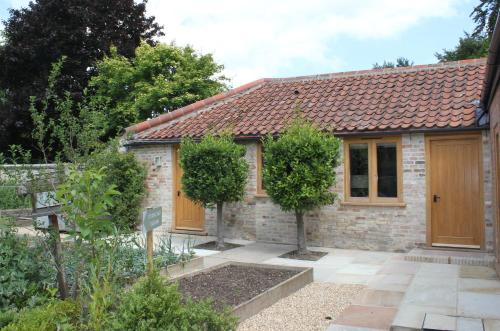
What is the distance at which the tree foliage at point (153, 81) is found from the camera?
1994cm

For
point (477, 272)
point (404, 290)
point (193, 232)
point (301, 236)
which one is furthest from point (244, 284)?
point (193, 232)

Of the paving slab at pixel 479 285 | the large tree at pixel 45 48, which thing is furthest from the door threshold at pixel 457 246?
the large tree at pixel 45 48

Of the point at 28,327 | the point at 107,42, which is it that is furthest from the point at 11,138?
the point at 28,327

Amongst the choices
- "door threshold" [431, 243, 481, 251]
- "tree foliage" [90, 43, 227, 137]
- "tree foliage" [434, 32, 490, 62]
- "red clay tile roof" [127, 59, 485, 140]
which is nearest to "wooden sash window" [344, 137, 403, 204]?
"red clay tile roof" [127, 59, 485, 140]

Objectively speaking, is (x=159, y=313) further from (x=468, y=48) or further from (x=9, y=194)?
(x=468, y=48)

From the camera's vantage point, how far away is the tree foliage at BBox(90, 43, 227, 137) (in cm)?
1994

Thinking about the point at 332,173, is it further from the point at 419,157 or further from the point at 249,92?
the point at 249,92

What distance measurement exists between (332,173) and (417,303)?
159 inches

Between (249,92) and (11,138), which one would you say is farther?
(11,138)

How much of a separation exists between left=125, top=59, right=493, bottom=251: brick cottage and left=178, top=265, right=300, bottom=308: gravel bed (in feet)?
12.1

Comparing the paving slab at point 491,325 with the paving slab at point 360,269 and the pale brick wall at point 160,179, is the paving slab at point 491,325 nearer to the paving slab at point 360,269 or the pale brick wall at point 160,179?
the paving slab at point 360,269

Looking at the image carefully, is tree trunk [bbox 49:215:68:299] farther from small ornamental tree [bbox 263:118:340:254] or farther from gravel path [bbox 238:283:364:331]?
small ornamental tree [bbox 263:118:340:254]

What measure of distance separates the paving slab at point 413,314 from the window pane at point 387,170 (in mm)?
4791

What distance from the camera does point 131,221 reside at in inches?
525
